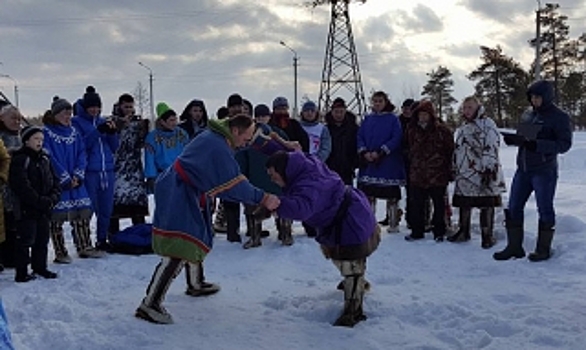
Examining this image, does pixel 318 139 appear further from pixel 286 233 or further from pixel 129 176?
pixel 129 176

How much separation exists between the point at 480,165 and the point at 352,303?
353 cm

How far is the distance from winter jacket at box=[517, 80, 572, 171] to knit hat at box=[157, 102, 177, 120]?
176 inches

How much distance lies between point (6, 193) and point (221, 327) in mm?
3207

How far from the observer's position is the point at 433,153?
7.80m

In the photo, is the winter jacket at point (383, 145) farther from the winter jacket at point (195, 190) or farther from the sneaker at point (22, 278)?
the sneaker at point (22, 278)

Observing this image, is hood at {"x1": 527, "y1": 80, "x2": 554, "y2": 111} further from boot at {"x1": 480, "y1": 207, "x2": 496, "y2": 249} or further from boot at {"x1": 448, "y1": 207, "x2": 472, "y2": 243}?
boot at {"x1": 448, "y1": 207, "x2": 472, "y2": 243}

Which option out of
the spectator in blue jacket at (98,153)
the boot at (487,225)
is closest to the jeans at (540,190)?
the boot at (487,225)

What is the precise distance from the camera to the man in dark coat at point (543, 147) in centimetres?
643

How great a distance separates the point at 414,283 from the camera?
19.4 ft

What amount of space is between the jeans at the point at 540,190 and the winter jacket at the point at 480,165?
0.62 meters

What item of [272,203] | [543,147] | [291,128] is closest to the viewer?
[272,203]

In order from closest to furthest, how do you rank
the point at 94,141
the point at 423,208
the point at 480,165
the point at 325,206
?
1. the point at 325,206
2. the point at 94,141
3. the point at 480,165
4. the point at 423,208

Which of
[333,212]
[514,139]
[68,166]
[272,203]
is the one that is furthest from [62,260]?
[514,139]

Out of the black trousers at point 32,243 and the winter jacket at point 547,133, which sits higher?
the winter jacket at point 547,133
